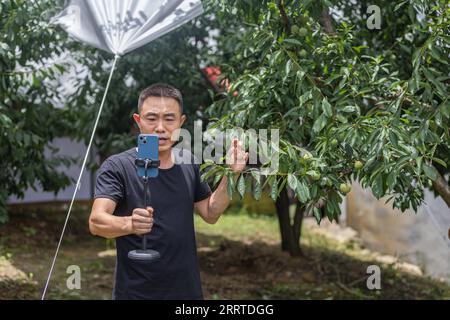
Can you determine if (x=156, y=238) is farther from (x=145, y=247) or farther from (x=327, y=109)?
(x=327, y=109)

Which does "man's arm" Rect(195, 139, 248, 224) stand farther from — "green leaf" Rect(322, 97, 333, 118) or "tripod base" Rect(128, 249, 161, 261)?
"green leaf" Rect(322, 97, 333, 118)

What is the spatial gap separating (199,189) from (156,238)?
1.00 ft

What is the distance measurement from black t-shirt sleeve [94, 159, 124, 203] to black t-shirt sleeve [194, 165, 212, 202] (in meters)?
0.33

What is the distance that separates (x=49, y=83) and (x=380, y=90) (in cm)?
373

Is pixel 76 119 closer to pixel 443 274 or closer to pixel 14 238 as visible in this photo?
pixel 14 238

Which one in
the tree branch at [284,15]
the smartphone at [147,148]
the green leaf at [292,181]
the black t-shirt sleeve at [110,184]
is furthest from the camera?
the tree branch at [284,15]

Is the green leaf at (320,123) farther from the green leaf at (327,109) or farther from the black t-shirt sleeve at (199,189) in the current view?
the black t-shirt sleeve at (199,189)

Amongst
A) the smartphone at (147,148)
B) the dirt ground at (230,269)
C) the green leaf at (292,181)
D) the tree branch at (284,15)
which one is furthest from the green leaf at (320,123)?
the dirt ground at (230,269)

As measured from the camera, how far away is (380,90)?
3244mm

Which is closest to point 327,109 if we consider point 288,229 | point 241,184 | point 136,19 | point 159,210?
point 241,184

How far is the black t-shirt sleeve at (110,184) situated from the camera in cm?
246

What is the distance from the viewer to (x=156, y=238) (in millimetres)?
2512

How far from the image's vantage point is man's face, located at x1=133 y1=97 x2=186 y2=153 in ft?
8.46
